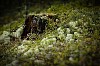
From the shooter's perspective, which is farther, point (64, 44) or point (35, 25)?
point (35, 25)

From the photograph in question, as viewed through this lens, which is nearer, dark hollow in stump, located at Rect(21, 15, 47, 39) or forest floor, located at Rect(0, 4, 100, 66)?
forest floor, located at Rect(0, 4, 100, 66)

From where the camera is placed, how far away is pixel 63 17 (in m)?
12.1

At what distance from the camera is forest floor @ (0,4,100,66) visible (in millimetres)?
8406

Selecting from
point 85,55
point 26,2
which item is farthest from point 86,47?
point 26,2

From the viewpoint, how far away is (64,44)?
31.9ft

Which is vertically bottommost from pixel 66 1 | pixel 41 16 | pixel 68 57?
pixel 68 57

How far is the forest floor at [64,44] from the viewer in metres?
8.41

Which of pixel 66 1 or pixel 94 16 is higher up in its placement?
pixel 66 1

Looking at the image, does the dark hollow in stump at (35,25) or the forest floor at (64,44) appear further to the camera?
the dark hollow in stump at (35,25)

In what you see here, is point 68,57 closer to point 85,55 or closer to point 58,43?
point 85,55

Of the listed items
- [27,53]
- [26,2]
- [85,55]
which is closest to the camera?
[85,55]

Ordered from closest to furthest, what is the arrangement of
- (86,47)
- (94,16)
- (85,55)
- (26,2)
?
(85,55), (86,47), (94,16), (26,2)

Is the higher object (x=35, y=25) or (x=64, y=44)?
(x=35, y=25)

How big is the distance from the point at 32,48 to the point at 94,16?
4495mm
